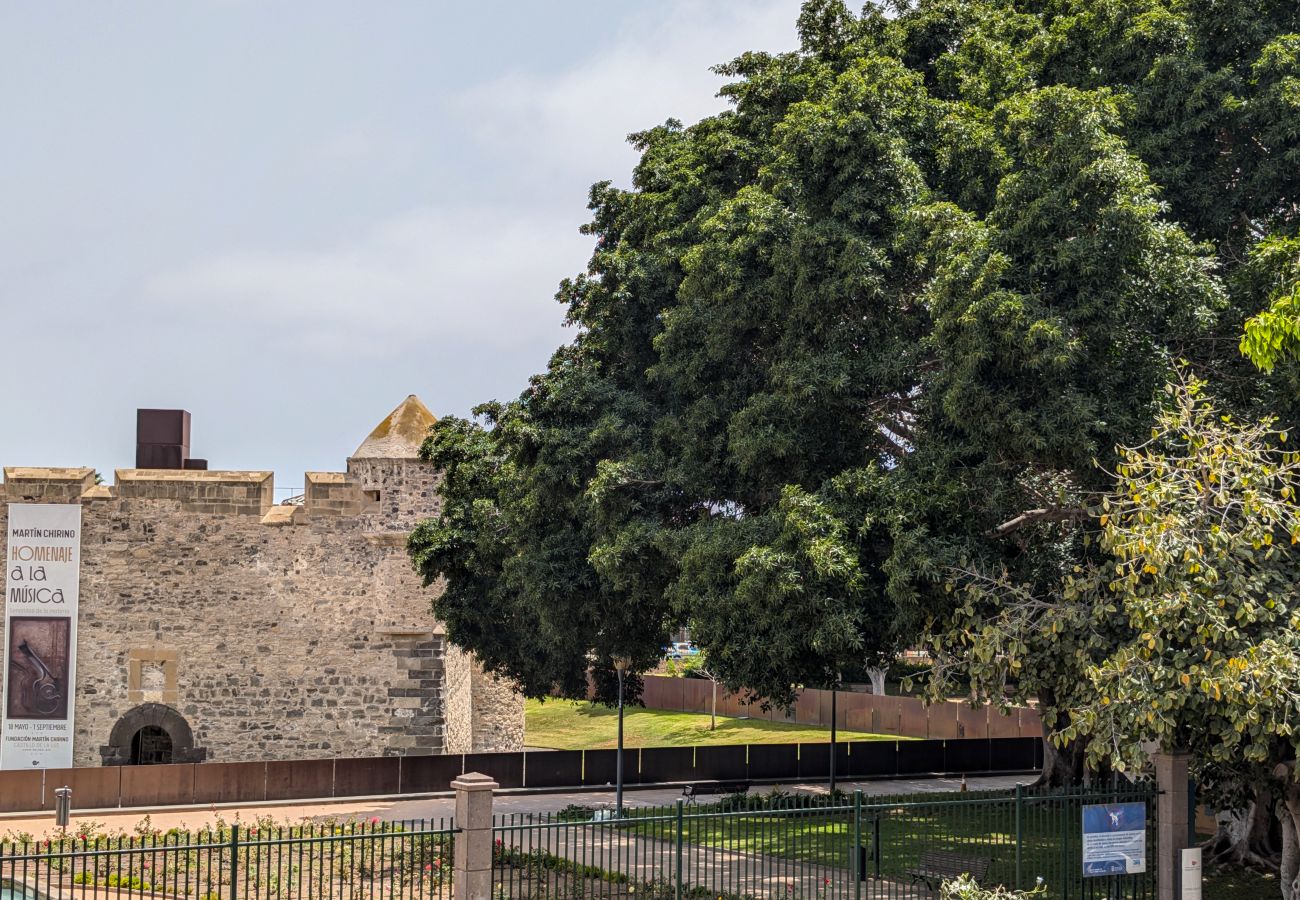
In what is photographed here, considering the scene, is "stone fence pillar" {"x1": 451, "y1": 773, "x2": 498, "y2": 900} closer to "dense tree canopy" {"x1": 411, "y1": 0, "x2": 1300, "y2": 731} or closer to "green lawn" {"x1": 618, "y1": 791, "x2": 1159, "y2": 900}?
"green lawn" {"x1": 618, "y1": 791, "x2": 1159, "y2": 900}

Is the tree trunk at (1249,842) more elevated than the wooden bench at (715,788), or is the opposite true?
the tree trunk at (1249,842)

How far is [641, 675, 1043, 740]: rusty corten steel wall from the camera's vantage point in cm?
3791

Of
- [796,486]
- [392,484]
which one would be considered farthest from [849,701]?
[796,486]

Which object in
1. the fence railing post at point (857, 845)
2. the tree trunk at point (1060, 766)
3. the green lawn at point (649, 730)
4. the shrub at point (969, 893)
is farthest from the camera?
the green lawn at point (649, 730)

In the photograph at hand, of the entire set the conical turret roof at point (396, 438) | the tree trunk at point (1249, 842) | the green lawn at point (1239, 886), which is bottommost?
the green lawn at point (1239, 886)

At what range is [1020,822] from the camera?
15109 mm

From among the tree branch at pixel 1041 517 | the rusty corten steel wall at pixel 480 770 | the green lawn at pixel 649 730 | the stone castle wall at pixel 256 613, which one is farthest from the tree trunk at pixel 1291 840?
the green lawn at pixel 649 730

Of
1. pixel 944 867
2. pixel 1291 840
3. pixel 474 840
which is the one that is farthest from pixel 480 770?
pixel 1291 840

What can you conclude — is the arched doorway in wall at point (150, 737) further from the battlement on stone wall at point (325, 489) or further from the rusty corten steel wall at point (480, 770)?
the battlement on stone wall at point (325, 489)

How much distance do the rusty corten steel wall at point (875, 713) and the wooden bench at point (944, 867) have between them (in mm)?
18243

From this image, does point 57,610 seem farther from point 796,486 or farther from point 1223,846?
point 1223,846

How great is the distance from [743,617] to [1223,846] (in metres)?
7.55

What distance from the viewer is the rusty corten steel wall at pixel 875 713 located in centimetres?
3791

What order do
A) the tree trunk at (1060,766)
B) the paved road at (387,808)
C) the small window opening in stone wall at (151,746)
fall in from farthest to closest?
the small window opening in stone wall at (151,746) < the tree trunk at (1060,766) < the paved road at (387,808)
